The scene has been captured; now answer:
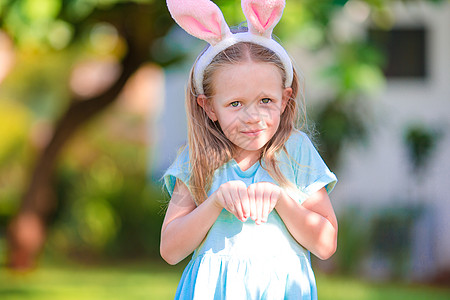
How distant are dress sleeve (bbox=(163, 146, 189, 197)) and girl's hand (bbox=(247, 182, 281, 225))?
264 millimetres

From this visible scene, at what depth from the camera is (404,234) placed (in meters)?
9.30

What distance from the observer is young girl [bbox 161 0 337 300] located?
197 centimetres

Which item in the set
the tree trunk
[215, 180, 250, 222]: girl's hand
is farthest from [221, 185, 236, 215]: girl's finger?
the tree trunk

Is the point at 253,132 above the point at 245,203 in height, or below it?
above

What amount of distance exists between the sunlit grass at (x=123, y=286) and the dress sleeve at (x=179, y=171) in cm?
579

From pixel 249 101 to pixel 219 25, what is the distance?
9.0 inches

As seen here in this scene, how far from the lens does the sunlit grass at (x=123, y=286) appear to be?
800 centimetres

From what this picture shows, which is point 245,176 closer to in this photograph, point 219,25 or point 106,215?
point 219,25

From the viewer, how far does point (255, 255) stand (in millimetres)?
1997

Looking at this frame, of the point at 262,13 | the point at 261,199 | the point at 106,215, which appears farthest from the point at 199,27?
the point at 106,215

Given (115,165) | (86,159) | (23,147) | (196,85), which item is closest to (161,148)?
(115,165)

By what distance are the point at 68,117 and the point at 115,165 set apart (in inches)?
127

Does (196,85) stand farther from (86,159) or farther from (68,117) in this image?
(86,159)

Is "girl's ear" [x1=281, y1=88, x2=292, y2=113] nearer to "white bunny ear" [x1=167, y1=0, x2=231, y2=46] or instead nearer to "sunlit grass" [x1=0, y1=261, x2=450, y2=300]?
"white bunny ear" [x1=167, y1=0, x2=231, y2=46]
